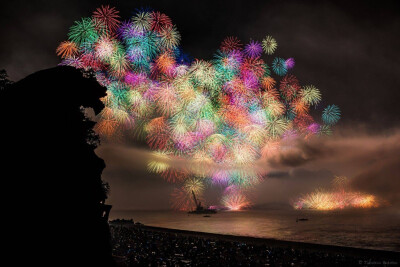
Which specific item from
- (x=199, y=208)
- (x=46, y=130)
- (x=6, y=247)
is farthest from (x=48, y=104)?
(x=199, y=208)

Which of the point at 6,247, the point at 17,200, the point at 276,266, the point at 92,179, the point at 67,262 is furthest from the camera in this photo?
the point at 276,266

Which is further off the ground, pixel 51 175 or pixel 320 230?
pixel 51 175

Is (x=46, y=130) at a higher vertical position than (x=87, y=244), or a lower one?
higher

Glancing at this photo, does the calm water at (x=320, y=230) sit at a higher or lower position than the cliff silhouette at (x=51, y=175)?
lower

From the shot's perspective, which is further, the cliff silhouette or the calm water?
the calm water

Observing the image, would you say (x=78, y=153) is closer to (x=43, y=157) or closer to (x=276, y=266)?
(x=43, y=157)

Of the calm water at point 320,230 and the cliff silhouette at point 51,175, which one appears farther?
the calm water at point 320,230

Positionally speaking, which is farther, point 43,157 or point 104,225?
point 104,225

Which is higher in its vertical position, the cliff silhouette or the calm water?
the cliff silhouette
